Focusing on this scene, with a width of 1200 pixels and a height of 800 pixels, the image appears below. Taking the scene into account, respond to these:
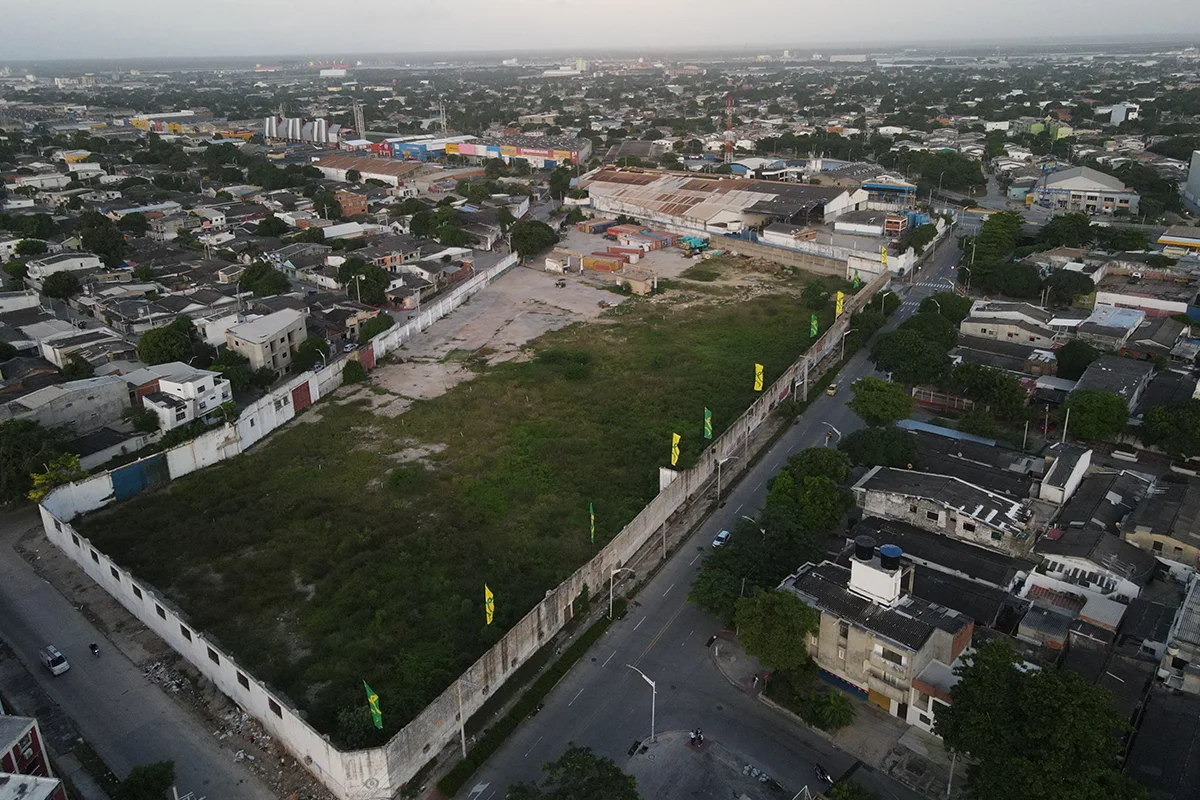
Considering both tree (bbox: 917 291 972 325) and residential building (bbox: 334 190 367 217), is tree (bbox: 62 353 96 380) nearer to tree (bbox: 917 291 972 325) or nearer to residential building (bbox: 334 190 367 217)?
residential building (bbox: 334 190 367 217)

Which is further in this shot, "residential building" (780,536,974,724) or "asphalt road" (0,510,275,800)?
"residential building" (780,536,974,724)

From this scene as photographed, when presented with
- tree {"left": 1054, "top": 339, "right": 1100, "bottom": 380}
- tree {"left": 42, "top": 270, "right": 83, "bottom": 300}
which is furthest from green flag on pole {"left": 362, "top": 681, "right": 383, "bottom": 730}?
tree {"left": 42, "top": 270, "right": 83, "bottom": 300}

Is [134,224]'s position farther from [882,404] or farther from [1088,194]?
[1088,194]

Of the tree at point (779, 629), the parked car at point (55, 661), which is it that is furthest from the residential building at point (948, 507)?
the parked car at point (55, 661)

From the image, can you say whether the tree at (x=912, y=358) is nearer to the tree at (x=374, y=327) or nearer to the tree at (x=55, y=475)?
the tree at (x=374, y=327)

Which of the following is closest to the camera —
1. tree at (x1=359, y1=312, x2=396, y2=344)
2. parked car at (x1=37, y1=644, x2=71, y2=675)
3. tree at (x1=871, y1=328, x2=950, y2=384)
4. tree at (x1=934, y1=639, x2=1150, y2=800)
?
tree at (x1=934, y1=639, x2=1150, y2=800)

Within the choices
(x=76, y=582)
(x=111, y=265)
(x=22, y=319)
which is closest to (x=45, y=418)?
(x=76, y=582)

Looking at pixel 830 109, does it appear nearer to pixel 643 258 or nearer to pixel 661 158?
pixel 661 158
